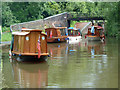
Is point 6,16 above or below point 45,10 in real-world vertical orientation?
below

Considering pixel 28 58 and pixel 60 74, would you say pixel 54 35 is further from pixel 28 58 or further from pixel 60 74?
pixel 60 74

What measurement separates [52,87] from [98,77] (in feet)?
8.93

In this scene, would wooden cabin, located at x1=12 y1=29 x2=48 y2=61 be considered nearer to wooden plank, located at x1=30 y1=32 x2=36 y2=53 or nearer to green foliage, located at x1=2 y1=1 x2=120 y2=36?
wooden plank, located at x1=30 y1=32 x2=36 y2=53

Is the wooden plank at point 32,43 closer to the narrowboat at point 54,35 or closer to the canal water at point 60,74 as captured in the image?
the canal water at point 60,74

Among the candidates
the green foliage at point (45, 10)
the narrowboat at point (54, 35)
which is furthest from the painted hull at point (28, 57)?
the green foliage at point (45, 10)

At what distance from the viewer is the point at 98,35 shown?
43.6 metres

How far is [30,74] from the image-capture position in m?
15.4

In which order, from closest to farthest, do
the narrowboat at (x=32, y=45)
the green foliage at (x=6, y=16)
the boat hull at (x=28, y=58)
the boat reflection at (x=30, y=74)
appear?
1. the boat reflection at (x=30, y=74)
2. the narrowboat at (x=32, y=45)
3. the boat hull at (x=28, y=58)
4. the green foliage at (x=6, y=16)

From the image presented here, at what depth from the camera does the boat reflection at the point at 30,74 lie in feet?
42.2

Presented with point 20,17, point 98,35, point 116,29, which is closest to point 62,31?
point 98,35

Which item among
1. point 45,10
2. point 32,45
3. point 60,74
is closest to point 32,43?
point 32,45

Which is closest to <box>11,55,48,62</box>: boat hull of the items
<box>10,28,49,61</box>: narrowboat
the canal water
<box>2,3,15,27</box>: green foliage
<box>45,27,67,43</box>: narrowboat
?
<box>10,28,49,61</box>: narrowboat

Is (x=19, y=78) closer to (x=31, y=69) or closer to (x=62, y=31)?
(x=31, y=69)

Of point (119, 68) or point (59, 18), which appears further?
point (59, 18)
